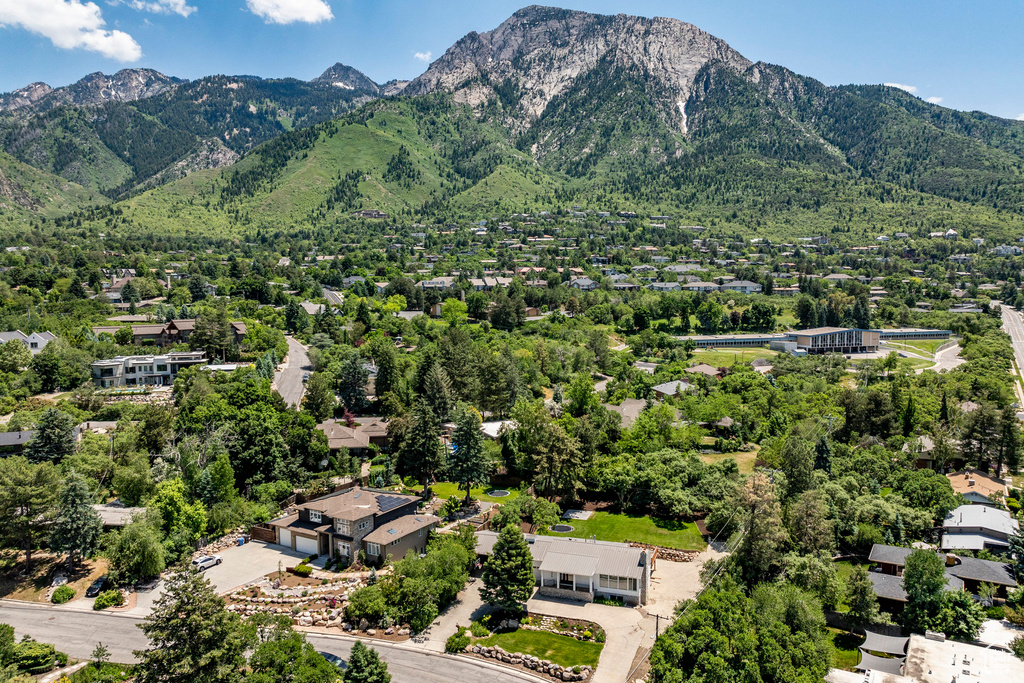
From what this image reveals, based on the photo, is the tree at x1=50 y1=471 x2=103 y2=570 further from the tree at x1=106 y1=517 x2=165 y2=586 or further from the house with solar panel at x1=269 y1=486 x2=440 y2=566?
the house with solar panel at x1=269 y1=486 x2=440 y2=566

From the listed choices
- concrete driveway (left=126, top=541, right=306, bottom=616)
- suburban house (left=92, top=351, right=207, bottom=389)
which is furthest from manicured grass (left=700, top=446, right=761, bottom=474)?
suburban house (left=92, top=351, right=207, bottom=389)

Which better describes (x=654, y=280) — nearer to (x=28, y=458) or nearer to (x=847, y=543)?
(x=847, y=543)

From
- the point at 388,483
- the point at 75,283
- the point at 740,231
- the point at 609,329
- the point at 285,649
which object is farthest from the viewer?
the point at 740,231

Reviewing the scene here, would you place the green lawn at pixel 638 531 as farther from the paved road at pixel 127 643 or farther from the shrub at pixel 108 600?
the shrub at pixel 108 600

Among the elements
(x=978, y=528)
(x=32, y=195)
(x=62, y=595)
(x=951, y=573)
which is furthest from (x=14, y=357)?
(x=32, y=195)

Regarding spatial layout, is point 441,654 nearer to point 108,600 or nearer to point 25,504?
point 108,600

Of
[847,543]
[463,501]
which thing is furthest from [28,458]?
[847,543]

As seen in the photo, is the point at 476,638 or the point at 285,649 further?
the point at 476,638
